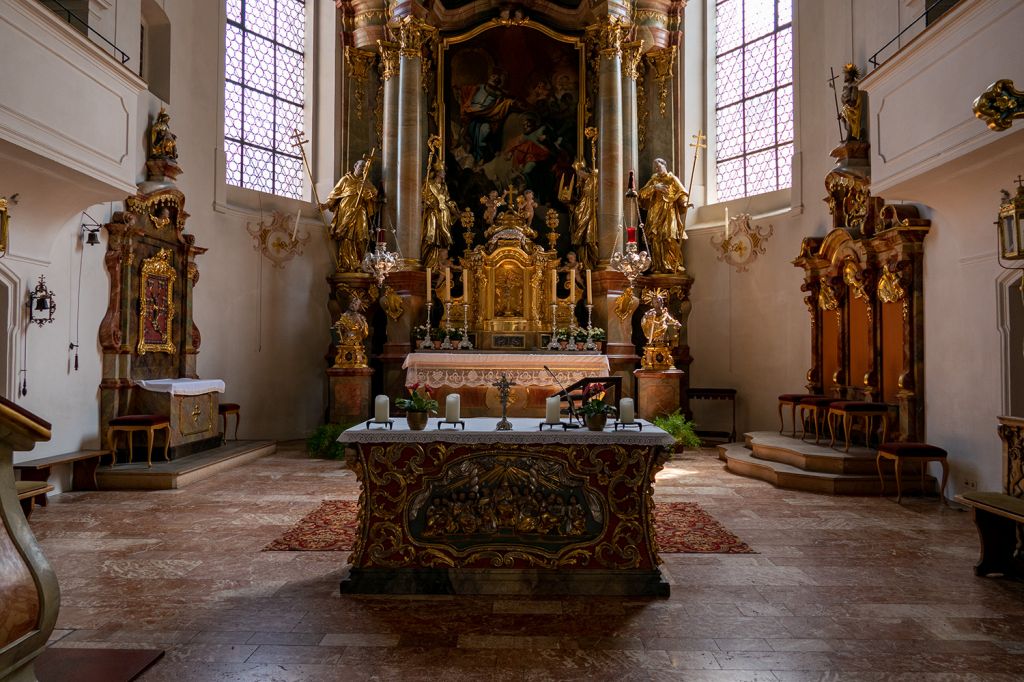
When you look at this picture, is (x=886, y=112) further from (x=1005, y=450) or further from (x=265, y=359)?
(x=265, y=359)

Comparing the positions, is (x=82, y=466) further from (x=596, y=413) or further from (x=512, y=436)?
(x=596, y=413)

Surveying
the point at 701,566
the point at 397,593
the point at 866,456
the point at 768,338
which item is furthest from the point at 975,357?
the point at 397,593

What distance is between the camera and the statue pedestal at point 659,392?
1207 centimetres

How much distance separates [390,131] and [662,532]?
375 inches

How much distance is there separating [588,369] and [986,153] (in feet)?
20.8

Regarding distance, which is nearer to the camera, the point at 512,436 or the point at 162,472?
the point at 512,436

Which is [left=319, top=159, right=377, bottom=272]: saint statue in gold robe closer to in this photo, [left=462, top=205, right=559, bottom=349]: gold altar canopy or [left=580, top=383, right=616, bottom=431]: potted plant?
[left=462, top=205, right=559, bottom=349]: gold altar canopy

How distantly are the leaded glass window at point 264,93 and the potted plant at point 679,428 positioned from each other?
7.91 metres

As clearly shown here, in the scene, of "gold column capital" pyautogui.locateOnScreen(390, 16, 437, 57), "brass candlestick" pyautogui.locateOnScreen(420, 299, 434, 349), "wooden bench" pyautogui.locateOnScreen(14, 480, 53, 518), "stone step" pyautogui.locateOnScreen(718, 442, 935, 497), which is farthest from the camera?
"gold column capital" pyautogui.locateOnScreen(390, 16, 437, 57)

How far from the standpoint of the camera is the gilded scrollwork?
15.3 ft

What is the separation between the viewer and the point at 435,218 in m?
13.7

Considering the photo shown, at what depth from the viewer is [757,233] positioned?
12.8 m

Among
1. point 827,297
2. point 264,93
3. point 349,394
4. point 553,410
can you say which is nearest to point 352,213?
point 264,93

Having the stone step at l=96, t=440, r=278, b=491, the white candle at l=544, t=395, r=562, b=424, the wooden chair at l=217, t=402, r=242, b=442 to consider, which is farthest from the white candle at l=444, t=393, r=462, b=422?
the wooden chair at l=217, t=402, r=242, b=442
